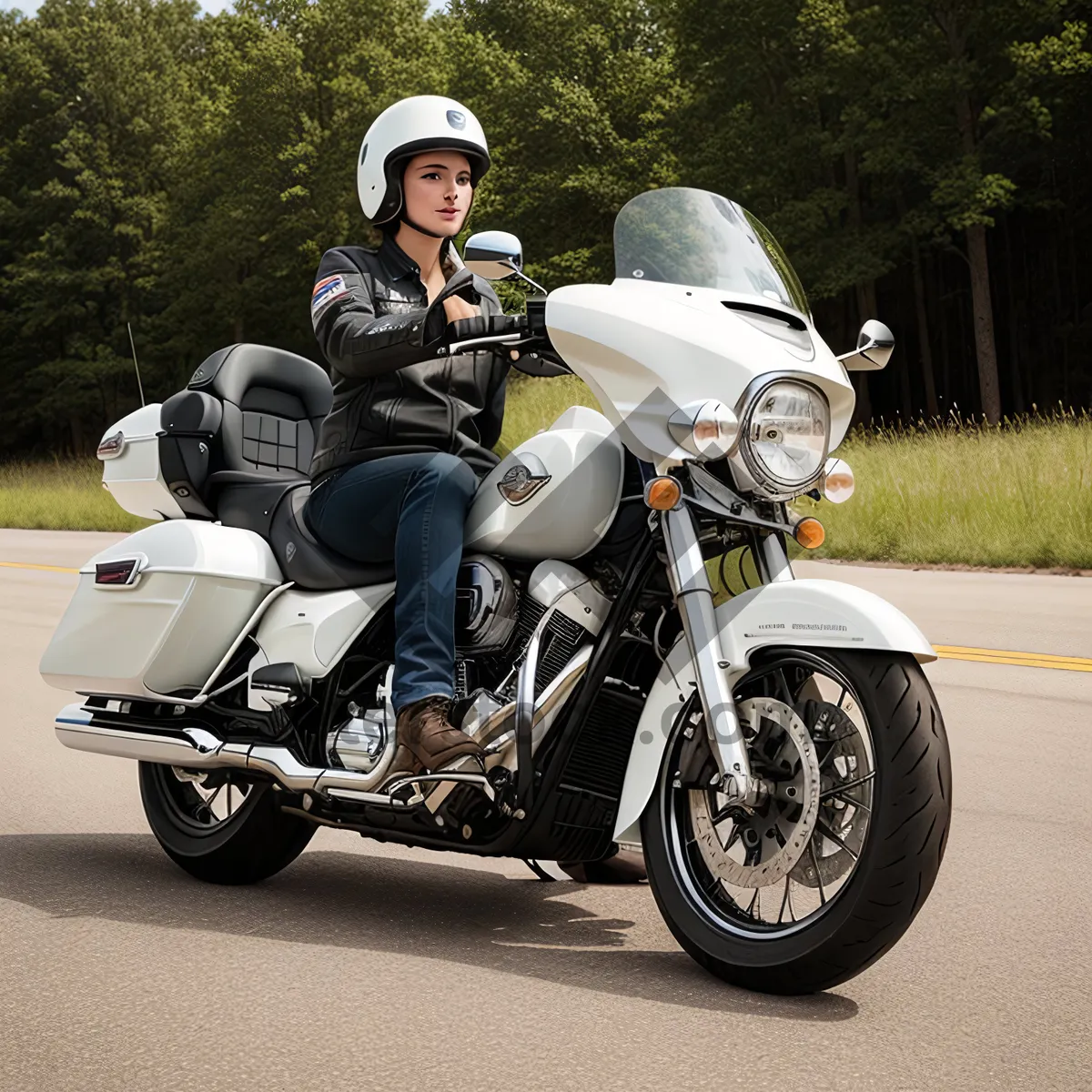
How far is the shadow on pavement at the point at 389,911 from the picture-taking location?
13.4 feet

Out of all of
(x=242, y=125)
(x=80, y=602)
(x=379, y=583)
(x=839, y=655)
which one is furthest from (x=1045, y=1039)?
(x=242, y=125)

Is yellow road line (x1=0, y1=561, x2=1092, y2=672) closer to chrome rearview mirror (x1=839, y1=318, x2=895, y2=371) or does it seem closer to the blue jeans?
chrome rearview mirror (x1=839, y1=318, x2=895, y2=371)

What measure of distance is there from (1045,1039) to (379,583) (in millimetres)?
2221

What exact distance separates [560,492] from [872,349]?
2.99 ft

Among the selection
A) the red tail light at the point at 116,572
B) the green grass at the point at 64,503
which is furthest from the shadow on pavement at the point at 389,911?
the green grass at the point at 64,503

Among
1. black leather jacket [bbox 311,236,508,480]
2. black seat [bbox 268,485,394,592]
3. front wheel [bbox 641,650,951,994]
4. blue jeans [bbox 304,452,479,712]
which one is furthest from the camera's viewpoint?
black seat [bbox 268,485,394,592]

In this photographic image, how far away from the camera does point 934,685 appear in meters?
8.97

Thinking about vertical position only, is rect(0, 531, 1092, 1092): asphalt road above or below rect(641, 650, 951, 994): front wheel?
below

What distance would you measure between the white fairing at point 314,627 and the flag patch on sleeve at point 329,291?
0.82 m

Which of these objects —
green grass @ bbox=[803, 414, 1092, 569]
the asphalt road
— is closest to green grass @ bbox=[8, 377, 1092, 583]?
green grass @ bbox=[803, 414, 1092, 569]

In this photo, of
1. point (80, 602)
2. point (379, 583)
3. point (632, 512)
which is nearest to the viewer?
point (632, 512)

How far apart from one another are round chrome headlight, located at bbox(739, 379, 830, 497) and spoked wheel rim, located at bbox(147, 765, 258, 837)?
6.96 feet

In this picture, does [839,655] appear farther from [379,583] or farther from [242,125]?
[242,125]

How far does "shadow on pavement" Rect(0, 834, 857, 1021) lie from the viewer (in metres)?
4.08
